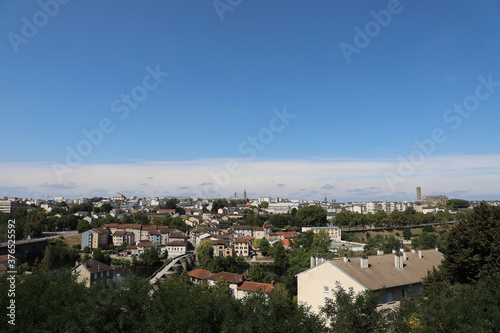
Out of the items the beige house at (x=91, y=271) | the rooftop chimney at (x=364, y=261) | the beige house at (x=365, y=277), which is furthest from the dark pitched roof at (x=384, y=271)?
the beige house at (x=91, y=271)

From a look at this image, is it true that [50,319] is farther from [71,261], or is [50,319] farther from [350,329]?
[71,261]

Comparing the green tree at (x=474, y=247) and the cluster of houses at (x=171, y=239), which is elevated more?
the green tree at (x=474, y=247)

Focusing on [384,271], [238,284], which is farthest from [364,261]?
[238,284]

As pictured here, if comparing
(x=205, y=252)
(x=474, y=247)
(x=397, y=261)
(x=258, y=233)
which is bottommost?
(x=258, y=233)

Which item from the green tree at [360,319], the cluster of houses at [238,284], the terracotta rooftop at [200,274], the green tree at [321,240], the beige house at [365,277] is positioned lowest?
the green tree at [321,240]

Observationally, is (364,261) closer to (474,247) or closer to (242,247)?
(474,247)

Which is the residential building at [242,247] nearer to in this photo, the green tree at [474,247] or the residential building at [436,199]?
the green tree at [474,247]

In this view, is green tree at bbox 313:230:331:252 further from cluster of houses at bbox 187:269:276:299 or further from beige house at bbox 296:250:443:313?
beige house at bbox 296:250:443:313
